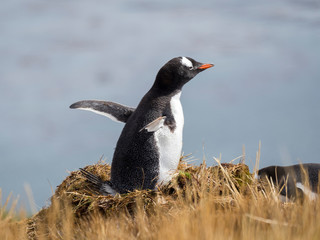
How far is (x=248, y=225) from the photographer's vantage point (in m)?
2.37

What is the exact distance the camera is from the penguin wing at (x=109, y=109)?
4141 millimetres

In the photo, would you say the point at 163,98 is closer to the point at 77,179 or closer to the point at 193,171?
the point at 193,171

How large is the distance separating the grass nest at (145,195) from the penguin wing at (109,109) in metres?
0.64

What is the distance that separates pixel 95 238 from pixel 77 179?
1722 millimetres

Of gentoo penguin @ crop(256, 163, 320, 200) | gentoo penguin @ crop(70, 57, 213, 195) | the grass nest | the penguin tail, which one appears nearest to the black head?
gentoo penguin @ crop(70, 57, 213, 195)

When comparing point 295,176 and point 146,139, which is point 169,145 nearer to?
point 146,139

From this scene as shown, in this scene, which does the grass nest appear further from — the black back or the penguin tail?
the black back

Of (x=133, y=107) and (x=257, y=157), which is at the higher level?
(x=133, y=107)

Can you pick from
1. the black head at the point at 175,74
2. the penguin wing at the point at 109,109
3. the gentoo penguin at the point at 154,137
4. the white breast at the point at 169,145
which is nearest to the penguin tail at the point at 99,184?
the gentoo penguin at the point at 154,137

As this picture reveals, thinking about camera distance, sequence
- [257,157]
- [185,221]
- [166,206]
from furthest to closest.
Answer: [257,157] < [166,206] < [185,221]

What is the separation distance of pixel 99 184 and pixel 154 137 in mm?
759

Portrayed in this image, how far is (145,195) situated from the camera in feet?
11.3

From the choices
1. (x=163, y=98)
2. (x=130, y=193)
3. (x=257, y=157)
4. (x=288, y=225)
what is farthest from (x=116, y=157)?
(x=288, y=225)

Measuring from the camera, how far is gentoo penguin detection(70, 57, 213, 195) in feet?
12.0
